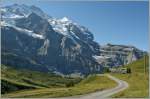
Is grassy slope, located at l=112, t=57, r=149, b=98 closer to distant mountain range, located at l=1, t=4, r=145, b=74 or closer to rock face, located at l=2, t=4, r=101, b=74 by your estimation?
distant mountain range, located at l=1, t=4, r=145, b=74

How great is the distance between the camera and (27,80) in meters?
20.4

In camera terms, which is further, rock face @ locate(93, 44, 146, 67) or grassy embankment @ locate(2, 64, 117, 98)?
rock face @ locate(93, 44, 146, 67)

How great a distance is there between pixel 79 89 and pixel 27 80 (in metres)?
0.74

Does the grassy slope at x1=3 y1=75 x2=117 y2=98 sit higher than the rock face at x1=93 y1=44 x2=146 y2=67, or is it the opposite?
the rock face at x1=93 y1=44 x2=146 y2=67

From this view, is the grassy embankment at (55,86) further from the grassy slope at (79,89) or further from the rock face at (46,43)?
the rock face at (46,43)

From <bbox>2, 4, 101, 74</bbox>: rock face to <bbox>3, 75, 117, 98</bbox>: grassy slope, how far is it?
0.18 m

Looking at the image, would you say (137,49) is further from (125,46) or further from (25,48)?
(25,48)

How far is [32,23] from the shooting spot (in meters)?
20.5

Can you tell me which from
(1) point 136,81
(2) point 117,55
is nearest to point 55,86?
(2) point 117,55

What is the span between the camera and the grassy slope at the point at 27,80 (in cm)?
2030

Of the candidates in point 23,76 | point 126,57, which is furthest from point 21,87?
point 126,57

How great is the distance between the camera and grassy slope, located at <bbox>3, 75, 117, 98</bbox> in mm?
20297

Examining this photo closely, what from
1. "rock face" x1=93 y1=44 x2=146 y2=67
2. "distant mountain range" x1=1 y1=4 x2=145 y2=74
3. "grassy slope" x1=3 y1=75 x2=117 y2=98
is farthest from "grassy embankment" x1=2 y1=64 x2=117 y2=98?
"rock face" x1=93 y1=44 x2=146 y2=67

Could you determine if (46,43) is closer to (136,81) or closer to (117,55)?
(117,55)
